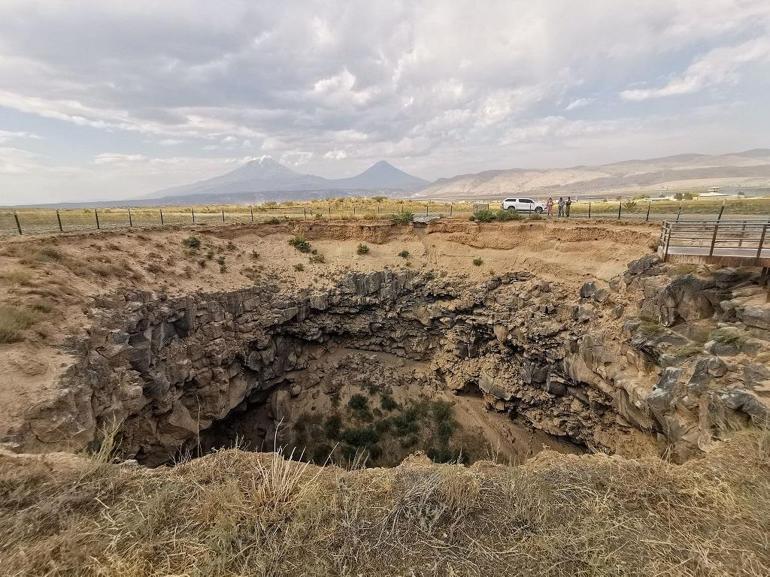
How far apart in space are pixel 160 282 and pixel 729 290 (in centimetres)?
2588

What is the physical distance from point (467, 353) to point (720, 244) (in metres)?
14.4

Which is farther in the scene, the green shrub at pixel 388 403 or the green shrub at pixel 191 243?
the green shrub at pixel 388 403

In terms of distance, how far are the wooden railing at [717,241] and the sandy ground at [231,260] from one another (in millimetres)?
4327

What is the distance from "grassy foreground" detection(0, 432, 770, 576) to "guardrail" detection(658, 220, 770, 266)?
10.0 meters

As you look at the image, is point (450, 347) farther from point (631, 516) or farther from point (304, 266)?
point (631, 516)

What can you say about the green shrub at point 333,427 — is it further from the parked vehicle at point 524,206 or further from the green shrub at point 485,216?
the parked vehicle at point 524,206

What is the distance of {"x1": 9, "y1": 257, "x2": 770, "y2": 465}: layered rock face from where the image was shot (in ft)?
39.6

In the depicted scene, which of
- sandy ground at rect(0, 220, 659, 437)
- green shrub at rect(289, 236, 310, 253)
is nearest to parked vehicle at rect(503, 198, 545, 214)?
sandy ground at rect(0, 220, 659, 437)

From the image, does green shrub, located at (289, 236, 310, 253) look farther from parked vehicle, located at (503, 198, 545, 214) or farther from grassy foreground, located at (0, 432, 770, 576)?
grassy foreground, located at (0, 432, 770, 576)

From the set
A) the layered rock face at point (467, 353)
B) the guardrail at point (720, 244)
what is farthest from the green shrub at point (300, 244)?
the guardrail at point (720, 244)

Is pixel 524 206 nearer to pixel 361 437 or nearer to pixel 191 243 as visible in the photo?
pixel 361 437

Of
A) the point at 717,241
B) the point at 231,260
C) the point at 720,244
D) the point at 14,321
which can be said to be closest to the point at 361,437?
the point at 231,260

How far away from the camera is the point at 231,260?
26.2 metres

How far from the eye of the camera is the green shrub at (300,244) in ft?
97.1
